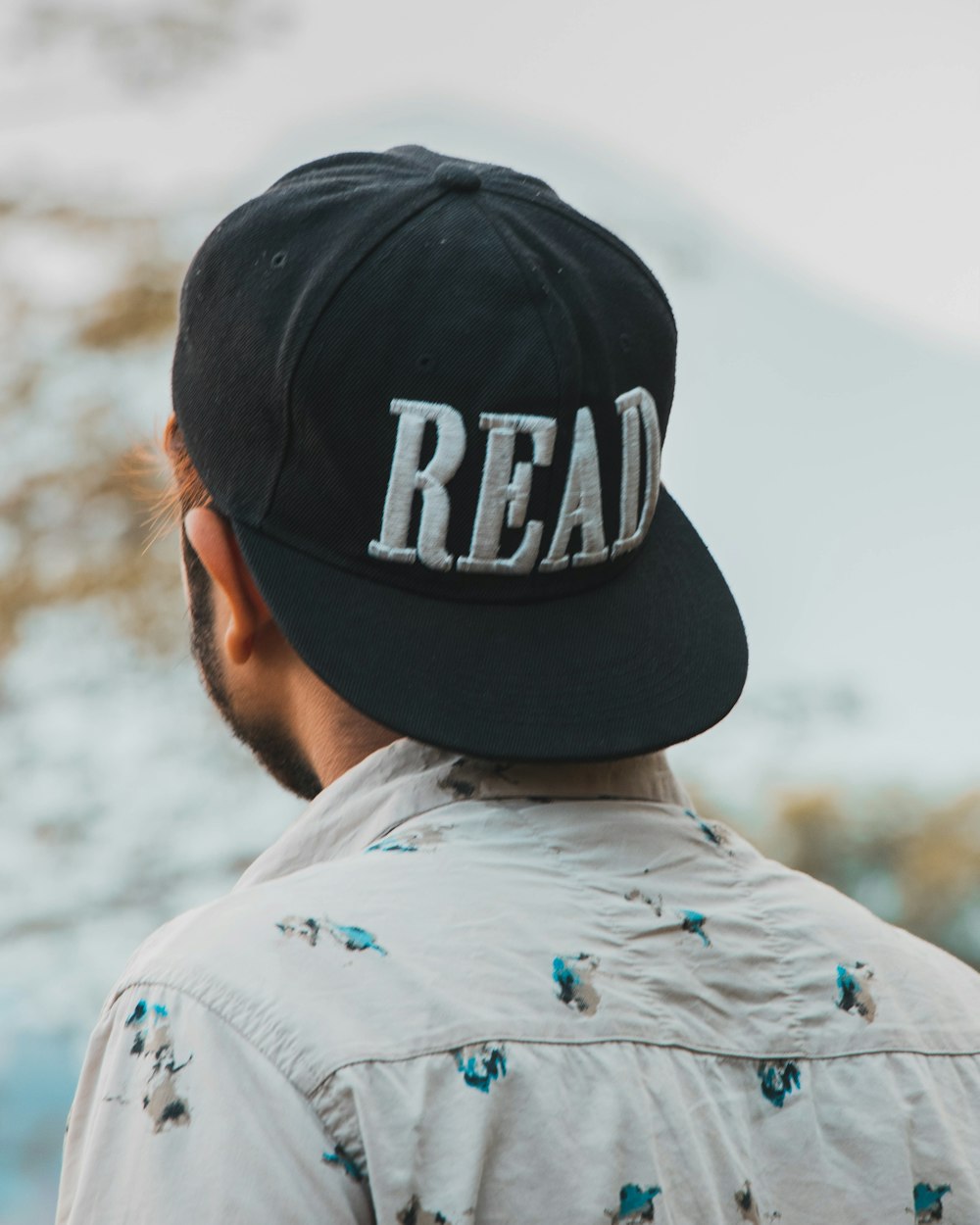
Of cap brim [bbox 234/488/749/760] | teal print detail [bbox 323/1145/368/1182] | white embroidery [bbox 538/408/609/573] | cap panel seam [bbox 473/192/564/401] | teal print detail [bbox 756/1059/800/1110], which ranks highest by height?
cap panel seam [bbox 473/192/564/401]

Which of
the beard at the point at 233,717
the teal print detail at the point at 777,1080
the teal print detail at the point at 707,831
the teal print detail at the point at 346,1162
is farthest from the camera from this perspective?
the beard at the point at 233,717

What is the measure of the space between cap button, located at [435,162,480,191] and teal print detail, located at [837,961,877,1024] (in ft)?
1.92

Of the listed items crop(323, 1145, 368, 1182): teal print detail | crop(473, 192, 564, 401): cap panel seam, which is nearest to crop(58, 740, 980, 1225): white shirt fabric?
crop(323, 1145, 368, 1182): teal print detail

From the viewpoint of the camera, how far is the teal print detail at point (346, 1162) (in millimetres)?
→ 701

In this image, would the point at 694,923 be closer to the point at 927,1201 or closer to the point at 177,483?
the point at 927,1201

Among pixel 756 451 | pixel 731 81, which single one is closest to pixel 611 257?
pixel 756 451

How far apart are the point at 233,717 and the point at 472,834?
0.29m

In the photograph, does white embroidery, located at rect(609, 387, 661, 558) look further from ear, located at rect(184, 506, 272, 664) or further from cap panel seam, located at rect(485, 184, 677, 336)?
ear, located at rect(184, 506, 272, 664)

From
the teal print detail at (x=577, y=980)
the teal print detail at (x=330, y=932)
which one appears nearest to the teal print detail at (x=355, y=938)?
the teal print detail at (x=330, y=932)

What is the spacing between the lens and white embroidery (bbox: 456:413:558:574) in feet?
2.93

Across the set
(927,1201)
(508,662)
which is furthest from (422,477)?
(927,1201)

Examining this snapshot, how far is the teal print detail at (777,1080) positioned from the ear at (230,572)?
17.2 inches

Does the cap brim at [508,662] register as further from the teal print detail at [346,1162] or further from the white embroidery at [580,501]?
the teal print detail at [346,1162]

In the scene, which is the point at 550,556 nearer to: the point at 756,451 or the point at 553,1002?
the point at 553,1002
